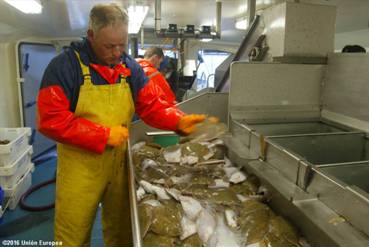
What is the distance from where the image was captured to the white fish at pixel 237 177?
5.01 feet

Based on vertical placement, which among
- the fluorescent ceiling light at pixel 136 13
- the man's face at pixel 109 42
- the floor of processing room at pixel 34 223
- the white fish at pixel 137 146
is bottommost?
the floor of processing room at pixel 34 223

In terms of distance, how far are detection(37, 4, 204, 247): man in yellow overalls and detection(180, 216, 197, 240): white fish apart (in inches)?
17.8

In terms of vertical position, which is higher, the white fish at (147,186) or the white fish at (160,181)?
the white fish at (147,186)

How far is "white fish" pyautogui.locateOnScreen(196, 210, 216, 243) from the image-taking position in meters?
1.16

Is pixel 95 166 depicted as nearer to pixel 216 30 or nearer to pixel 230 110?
pixel 230 110

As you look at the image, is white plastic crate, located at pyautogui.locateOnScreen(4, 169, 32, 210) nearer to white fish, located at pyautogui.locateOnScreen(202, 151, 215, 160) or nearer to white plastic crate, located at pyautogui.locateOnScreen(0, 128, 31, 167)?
white plastic crate, located at pyautogui.locateOnScreen(0, 128, 31, 167)

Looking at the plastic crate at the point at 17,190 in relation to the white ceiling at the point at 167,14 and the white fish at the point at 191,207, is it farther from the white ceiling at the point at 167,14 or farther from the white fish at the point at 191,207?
the white fish at the point at 191,207

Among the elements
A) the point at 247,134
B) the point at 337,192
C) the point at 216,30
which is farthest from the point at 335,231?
the point at 216,30

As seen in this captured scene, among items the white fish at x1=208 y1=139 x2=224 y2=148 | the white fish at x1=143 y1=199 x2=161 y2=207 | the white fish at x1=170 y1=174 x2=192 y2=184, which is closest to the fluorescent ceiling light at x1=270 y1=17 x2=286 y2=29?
the white fish at x1=208 y1=139 x2=224 y2=148

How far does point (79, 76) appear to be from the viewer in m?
1.32

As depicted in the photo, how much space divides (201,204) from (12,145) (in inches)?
93.9

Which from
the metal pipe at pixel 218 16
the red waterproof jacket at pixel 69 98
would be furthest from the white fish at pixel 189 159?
the metal pipe at pixel 218 16

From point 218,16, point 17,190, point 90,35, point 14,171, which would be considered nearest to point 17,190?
point 17,190

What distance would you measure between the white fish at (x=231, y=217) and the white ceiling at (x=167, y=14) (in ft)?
6.94
